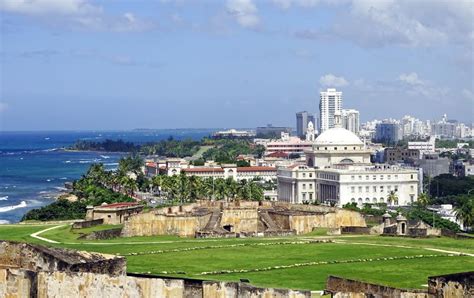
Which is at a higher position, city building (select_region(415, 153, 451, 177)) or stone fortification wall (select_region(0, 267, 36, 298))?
stone fortification wall (select_region(0, 267, 36, 298))

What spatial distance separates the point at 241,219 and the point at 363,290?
43618mm

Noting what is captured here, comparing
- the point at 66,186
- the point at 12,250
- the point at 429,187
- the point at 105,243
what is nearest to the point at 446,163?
the point at 429,187

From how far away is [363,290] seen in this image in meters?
23.5

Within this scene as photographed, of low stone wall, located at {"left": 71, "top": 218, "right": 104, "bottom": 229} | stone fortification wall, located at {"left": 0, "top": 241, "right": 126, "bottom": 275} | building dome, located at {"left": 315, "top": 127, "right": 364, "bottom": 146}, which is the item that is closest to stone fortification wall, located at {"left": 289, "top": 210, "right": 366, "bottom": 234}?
low stone wall, located at {"left": 71, "top": 218, "right": 104, "bottom": 229}

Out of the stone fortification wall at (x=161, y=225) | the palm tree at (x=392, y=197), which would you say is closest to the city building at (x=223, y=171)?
the palm tree at (x=392, y=197)

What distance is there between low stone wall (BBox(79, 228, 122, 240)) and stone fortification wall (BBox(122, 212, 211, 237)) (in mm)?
515

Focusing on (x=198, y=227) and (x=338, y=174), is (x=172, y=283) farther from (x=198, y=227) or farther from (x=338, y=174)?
(x=338, y=174)

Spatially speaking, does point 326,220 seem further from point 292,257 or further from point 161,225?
point 292,257

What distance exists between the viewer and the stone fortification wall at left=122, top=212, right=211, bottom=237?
6222cm

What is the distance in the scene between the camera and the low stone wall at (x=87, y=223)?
64.9 m

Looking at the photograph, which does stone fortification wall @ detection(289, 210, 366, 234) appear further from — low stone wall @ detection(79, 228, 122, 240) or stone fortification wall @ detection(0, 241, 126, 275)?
stone fortification wall @ detection(0, 241, 126, 275)

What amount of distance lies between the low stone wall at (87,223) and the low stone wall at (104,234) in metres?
3.51

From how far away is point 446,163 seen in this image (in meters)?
178

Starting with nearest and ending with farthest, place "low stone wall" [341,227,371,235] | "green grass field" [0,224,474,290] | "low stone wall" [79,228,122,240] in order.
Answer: "green grass field" [0,224,474,290], "low stone wall" [79,228,122,240], "low stone wall" [341,227,371,235]
